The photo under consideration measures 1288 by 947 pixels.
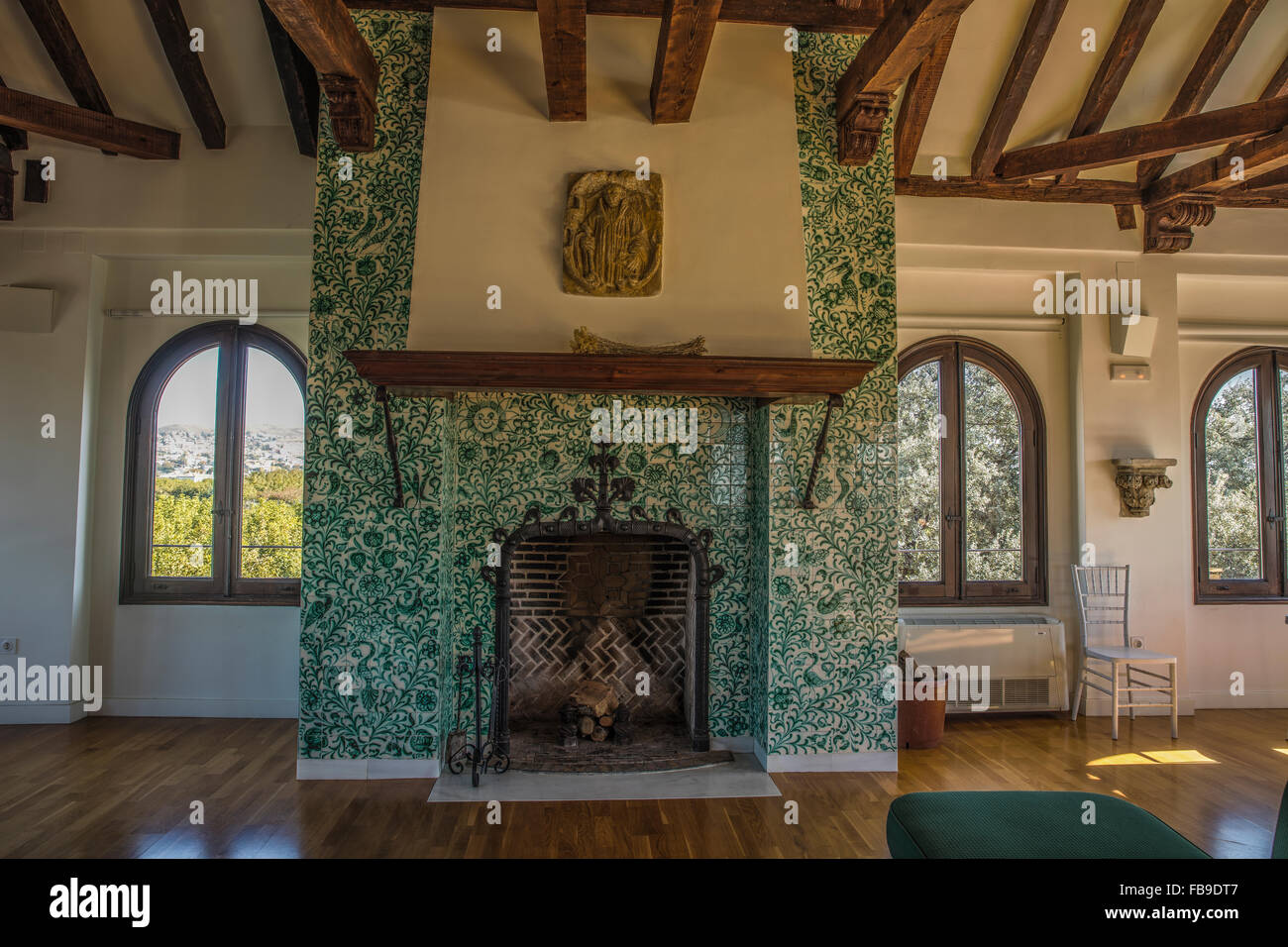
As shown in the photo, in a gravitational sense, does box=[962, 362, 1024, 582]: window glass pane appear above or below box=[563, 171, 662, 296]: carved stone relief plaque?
below

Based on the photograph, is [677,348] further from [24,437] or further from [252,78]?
[24,437]

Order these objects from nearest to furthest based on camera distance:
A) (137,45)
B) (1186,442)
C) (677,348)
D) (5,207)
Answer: (677,348) → (137,45) → (5,207) → (1186,442)

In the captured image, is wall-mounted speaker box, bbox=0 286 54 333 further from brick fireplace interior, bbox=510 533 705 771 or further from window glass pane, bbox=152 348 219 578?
brick fireplace interior, bbox=510 533 705 771

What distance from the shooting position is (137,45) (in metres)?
4.64

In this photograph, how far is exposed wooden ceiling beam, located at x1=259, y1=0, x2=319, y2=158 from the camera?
4371 mm

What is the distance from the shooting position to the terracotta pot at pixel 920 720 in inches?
181

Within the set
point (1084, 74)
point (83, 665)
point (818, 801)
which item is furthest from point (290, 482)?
point (1084, 74)

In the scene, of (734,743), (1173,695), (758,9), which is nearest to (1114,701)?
(1173,695)

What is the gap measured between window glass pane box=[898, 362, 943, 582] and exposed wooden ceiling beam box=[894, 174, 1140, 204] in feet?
4.04

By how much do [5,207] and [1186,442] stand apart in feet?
28.2

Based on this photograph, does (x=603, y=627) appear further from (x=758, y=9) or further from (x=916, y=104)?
(x=916, y=104)

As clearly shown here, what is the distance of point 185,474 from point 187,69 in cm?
264

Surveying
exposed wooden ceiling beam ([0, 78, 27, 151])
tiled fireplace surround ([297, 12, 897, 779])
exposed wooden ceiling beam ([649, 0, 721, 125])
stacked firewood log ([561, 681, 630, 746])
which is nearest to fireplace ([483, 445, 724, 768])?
stacked firewood log ([561, 681, 630, 746])

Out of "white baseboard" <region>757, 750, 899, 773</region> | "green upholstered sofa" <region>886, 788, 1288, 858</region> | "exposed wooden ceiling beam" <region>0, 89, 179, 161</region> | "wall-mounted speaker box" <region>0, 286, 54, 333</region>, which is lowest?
"white baseboard" <region>757, 750, 899, 773</region>
